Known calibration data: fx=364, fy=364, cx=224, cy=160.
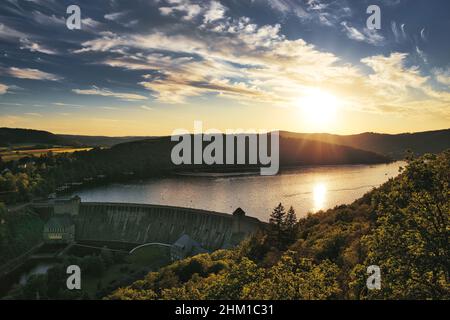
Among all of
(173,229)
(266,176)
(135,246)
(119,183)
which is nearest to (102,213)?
(135,246)

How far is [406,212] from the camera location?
13.8 m

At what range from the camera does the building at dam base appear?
66250 mm

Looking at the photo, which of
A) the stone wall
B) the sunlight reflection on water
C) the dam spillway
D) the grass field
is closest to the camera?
the dam spillway

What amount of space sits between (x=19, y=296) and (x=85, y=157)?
147m

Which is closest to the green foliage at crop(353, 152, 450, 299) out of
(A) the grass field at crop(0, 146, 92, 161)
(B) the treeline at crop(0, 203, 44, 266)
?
(B) the treeline at crop(0, 203, 44, 266)

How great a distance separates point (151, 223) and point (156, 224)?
1485 millimetres

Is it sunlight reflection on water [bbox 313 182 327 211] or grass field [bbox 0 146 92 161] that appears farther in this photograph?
grass field [bbox 0 146 92 161]

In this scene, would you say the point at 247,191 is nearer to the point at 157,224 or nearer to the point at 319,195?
the point at 319,195

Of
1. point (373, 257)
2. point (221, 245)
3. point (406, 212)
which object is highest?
point (406, 212)

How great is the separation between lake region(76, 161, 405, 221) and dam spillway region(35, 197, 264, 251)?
26653 millimetres

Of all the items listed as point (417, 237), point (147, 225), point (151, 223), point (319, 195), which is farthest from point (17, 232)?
point (417, 237)

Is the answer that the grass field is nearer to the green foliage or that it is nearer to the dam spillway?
the dam spillway

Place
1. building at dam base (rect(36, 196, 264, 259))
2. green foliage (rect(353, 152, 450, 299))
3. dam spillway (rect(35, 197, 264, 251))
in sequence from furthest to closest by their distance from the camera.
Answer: dam spillway (rect(35, 197, 264, 251)) < building at dam base (rect(36, 196, 264, 259)) < green foliage (rect(353, 152, 450, 299))
